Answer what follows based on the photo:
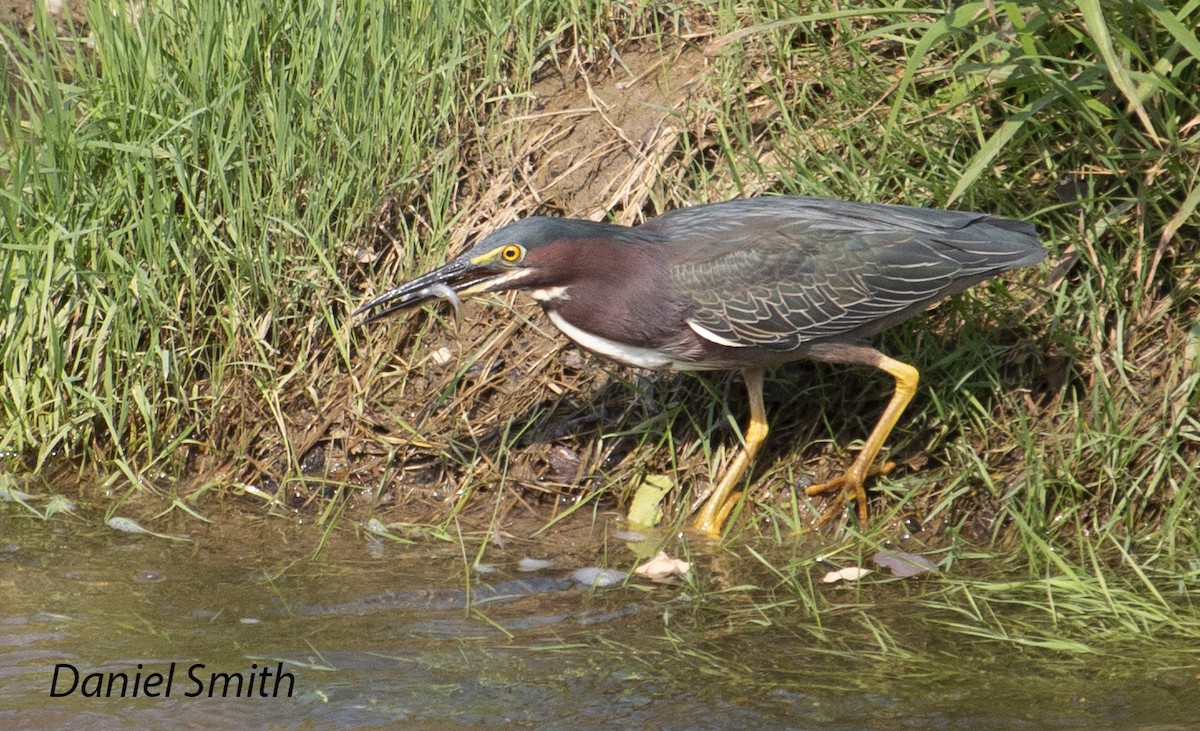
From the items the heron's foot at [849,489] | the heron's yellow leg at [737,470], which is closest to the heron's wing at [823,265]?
the heron's yellow leg at [737,470]

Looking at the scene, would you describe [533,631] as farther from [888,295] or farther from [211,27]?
[211,27]

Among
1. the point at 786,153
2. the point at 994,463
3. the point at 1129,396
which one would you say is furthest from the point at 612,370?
the point at 1129,396

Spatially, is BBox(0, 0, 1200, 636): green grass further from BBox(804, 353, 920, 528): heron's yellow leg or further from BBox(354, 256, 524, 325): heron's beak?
BBox(354, 256, 524, 325): heron's beak

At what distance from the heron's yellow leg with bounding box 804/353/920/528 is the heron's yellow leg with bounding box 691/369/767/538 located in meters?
0.29

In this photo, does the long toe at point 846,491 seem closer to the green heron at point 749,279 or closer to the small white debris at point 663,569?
the green heron at point 749,279

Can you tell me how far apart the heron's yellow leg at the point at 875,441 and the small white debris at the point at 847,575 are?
1.28 feet

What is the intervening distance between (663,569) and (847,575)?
22.6 inches

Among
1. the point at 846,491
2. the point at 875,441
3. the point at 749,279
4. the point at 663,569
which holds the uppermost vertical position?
the point at 749,279

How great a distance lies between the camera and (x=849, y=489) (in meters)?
4.74

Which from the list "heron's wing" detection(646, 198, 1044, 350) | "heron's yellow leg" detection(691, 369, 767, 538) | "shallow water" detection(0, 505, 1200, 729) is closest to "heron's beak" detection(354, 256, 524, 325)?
"heron's wing" detection(646, 198, 1044, 350)

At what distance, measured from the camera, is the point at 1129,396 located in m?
4.67

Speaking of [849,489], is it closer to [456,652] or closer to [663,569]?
[663,569]

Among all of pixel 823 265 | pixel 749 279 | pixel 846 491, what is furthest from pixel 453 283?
pixel 846 491

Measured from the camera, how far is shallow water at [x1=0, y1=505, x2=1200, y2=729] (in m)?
3.41
